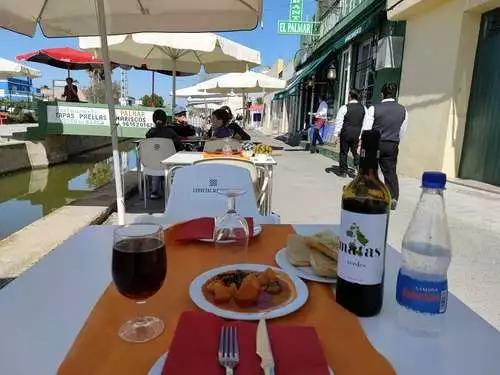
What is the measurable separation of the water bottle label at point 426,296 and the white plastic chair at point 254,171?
1905 mm

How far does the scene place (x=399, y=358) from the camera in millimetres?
818

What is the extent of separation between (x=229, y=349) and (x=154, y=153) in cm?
486

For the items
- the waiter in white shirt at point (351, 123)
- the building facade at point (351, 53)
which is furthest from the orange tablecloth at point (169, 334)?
the building facade at point (351, 53)

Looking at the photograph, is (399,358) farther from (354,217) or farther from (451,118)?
(451,118)

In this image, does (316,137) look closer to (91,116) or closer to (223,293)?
(91,116)

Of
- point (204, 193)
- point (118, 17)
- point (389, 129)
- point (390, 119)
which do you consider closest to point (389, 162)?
point (389, 129)

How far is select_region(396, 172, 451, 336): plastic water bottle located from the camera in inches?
34.7

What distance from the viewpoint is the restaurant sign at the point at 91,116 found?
8.89 metres

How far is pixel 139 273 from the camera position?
33.8 inches

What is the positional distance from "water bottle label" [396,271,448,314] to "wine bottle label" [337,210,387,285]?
0.24ft

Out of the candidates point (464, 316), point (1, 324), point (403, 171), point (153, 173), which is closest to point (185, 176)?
point (1, 324)

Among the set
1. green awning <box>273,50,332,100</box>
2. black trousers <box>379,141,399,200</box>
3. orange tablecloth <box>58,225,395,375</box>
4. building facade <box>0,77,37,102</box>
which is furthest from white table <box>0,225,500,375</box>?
building facade <box>0,77,37,102</box>

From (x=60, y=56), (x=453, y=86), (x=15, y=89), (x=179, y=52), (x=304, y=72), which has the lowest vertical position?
(x=453, y=86)

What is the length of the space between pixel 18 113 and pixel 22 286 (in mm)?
28463
